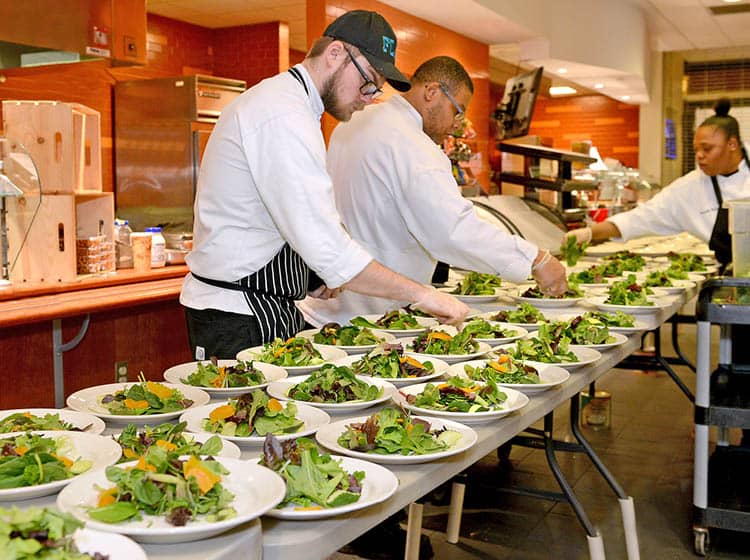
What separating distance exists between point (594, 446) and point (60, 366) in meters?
2.87

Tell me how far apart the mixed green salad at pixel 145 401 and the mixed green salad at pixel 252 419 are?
12 cm

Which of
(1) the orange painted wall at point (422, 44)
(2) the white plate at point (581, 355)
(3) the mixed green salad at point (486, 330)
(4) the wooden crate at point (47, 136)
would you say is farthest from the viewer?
(1) the orange painted wall at point (422, 44)

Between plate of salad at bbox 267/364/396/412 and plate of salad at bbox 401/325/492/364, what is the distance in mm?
437

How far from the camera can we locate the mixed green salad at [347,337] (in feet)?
8.05

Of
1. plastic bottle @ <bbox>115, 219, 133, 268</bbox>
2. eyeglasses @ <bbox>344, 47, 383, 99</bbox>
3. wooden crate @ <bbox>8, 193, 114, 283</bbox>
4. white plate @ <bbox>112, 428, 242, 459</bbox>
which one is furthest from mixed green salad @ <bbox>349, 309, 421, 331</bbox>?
Answer: plastic bottle @ <bbox>115, 219, 133, 268</bbox>

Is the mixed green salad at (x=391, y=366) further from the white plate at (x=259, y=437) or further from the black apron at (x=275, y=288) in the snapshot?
the black apron at (x=275, y=288)

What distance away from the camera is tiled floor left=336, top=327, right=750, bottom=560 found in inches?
134

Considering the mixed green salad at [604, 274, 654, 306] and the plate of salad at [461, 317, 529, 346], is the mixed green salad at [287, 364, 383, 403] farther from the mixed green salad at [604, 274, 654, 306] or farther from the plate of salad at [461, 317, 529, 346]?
the mixed green salad at [604, 274, 654, 306]

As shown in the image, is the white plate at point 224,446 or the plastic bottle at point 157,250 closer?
the white plate at point 224,446

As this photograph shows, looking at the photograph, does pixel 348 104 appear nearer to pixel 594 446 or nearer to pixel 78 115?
pixel 78 115

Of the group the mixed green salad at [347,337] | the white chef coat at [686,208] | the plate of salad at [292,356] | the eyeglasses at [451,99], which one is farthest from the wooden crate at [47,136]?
the white chef coat at [686,208]

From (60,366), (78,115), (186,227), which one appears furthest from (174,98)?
(60,366)

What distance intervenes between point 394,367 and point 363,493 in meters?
0.79

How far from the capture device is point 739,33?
11.3 m
